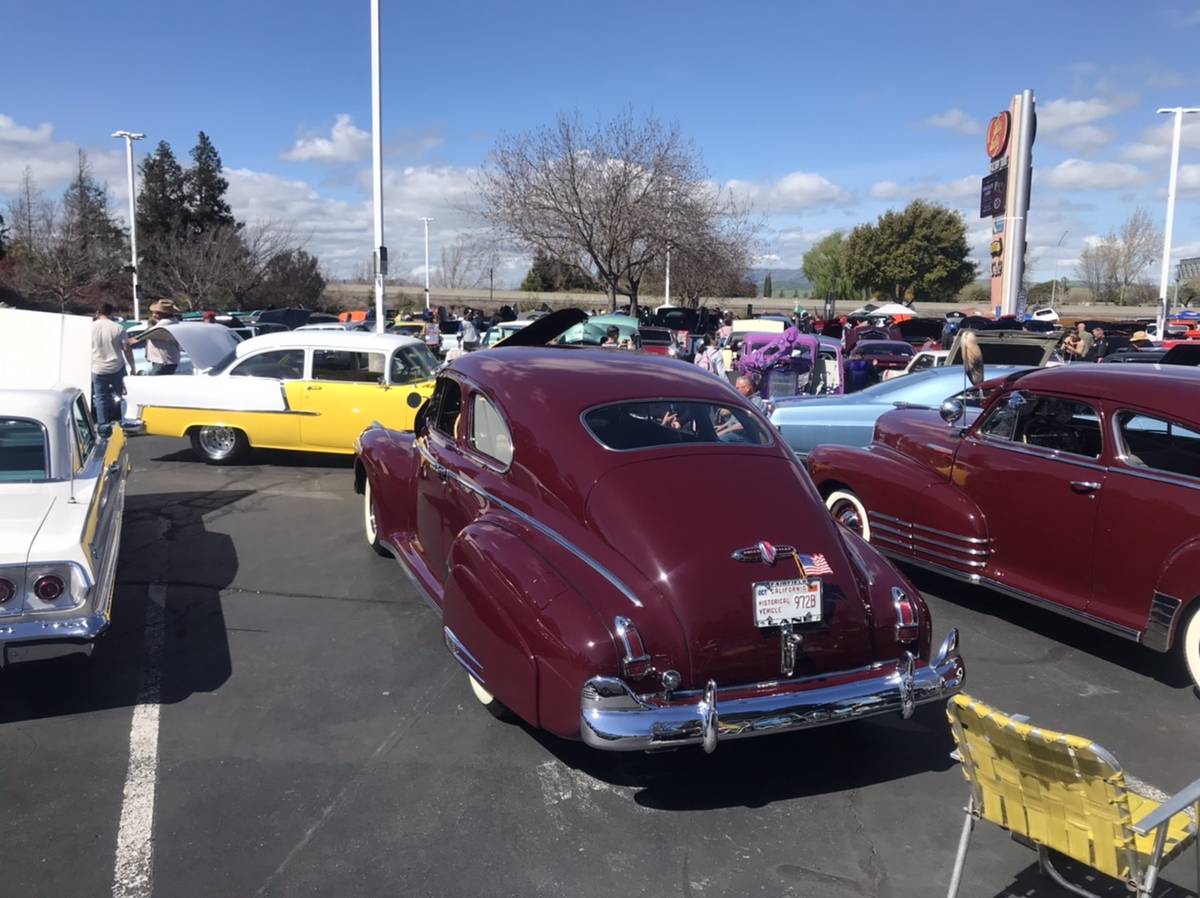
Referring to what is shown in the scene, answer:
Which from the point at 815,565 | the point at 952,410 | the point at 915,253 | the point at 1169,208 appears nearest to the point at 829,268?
the point at 915,253

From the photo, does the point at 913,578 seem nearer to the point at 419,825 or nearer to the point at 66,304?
the point at 419,825

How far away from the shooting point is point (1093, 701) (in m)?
4.79

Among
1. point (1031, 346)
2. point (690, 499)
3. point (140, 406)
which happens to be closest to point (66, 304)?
point (140, 406)

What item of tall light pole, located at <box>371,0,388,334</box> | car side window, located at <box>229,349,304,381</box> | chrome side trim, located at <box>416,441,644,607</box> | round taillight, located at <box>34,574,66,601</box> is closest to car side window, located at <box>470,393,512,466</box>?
Answer: chrome side trim, located at <box>416,441,644,607</box>

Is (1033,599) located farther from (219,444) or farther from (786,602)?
(219,444)

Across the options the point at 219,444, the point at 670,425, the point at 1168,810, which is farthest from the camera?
the point at 219,444

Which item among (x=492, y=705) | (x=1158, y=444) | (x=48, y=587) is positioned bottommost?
(x=492, y=705)

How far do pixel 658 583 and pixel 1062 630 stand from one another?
138 inches

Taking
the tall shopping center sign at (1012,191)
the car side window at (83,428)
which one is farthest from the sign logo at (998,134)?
the car side window at (83,428)

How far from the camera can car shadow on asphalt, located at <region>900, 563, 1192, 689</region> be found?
5.25 m

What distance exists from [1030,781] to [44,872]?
3.28 metres

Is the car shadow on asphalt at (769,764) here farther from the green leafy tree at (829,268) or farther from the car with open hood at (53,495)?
the green leafy tree at (829,268)

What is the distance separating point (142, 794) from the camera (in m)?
3.76

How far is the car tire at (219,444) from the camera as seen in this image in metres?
10.5
